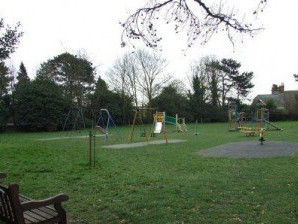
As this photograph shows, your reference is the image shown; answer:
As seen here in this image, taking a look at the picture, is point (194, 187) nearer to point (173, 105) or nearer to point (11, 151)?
point (11, 151)

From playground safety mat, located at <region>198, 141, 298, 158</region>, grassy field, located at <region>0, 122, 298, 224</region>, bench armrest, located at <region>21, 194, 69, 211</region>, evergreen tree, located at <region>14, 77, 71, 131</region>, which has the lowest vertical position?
grassy field, located at <region>0, 122, 298, 224</region>

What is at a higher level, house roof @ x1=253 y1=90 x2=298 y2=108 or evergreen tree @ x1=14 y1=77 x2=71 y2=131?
house roof @ x1=253 y1=90 x2=298 y2=108

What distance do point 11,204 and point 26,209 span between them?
162 millimetres

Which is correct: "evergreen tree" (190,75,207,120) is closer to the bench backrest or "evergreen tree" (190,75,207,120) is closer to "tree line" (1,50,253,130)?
"tree line" (1,50,253,130)

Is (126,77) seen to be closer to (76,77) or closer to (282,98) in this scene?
(76,77)

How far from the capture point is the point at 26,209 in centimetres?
387

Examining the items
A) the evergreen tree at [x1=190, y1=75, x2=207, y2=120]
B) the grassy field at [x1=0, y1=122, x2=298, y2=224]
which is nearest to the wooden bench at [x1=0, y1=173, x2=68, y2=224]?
the grassy field at [x1=0, y1=122, x2=298, y2=224]

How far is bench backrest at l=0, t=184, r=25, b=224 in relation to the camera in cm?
374

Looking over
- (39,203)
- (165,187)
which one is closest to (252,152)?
(165,187)

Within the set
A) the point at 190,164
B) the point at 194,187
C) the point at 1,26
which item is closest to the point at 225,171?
the point at 190,164

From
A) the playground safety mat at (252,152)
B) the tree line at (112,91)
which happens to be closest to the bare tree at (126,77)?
the tree line at (112,91)

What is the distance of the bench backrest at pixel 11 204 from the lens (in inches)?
147

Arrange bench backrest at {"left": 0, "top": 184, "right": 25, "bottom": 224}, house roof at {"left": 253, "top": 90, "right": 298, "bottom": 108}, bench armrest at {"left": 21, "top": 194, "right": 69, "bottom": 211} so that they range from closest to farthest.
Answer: bench backrest at {"left": 0, "top": 184, "right": 25, "bottom": 224}, bench armrest at {"left": 21, "top": 194, "right": 69, "bottom": 211}, house roof at {"left": 253, "top": 90, "right": 298, "bottom": 108}

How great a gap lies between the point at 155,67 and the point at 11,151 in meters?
37.7
